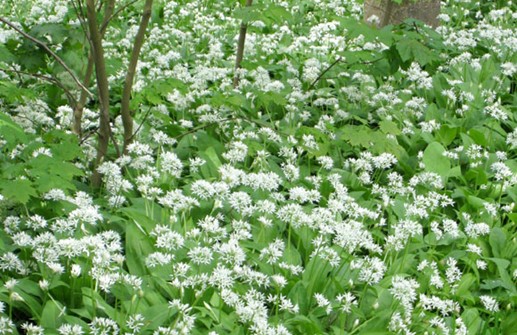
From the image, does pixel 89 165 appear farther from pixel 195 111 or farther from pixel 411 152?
pixel 411 152

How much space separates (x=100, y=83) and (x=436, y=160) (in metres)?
2.14

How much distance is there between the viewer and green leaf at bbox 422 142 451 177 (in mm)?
4512

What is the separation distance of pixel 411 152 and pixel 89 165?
2.13 metres

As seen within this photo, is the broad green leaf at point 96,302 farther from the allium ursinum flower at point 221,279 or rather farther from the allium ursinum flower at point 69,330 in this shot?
the allium ursinum flower at point 221,279

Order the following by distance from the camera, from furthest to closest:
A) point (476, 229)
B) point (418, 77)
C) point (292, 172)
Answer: point (418, 77)
point (292, 172)
point (476, 229)

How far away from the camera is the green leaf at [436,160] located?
4.51 m

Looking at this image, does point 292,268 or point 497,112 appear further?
point 497,112

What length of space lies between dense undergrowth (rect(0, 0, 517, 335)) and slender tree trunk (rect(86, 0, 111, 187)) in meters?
0.08

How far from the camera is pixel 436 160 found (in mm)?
4578

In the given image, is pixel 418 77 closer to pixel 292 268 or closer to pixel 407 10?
pixel 407 10

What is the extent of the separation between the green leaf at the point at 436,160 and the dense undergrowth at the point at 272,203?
1 cm

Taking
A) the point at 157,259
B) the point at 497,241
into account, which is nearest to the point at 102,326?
the point at 157,259

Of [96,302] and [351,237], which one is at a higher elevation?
[351,237]

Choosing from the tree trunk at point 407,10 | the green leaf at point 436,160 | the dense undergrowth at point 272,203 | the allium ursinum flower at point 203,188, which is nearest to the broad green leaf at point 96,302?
the dense undergrowth at point 272,203
